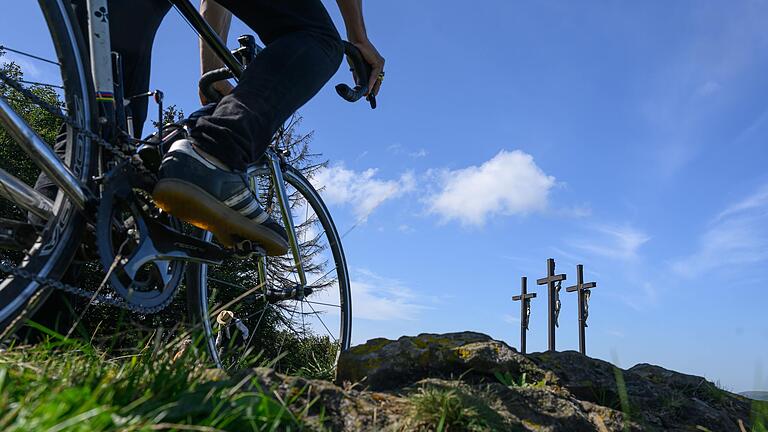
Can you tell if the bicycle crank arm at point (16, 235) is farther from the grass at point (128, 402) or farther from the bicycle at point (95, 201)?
the grass at point (128, 402)

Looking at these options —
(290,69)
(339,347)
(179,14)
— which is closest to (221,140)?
(290,69)

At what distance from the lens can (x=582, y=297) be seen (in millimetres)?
20203

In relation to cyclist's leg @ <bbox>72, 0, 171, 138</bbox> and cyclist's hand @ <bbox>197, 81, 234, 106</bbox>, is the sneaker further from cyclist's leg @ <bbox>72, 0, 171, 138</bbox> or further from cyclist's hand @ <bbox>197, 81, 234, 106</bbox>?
cyclist's hand @ <bbox>197, 81, 234, 106</bbox>

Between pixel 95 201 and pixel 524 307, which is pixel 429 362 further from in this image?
pixel 524 307

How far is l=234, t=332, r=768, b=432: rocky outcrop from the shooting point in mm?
1746

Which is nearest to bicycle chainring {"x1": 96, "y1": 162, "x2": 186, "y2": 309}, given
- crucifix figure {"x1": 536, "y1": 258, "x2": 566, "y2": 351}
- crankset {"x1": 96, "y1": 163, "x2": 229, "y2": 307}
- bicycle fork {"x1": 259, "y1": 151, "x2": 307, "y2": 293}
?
crankset {"x1": 96, "y1": 163, "x2": 229, "y2": 307}

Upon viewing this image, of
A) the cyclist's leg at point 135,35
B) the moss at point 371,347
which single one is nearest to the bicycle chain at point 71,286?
the cyclist's leg at point 135,35

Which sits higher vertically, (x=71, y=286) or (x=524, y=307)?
(x=524, y=307)

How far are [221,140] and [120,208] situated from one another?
49 cm

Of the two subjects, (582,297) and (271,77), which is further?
(582,297)

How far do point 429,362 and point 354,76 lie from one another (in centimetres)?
166

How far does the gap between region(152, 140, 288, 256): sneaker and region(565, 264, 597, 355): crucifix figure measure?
1886cm

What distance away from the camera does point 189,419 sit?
4.01 ft

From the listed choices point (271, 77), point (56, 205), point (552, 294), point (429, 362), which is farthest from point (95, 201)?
point (552, 294)
